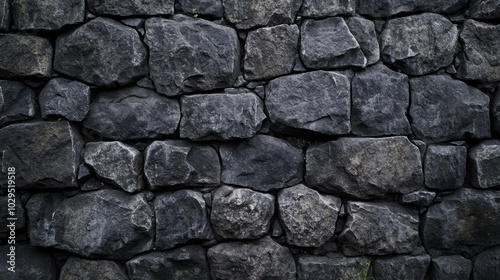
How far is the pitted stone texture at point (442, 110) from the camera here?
2.27 m

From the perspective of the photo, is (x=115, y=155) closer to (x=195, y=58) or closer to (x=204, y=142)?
(x=204, y=142)

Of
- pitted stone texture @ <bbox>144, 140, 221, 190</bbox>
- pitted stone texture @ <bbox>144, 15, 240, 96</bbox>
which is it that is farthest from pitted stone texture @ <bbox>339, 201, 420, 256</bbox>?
pitted stone texture @ <bbox>144, 15, 240, 96</bbox>

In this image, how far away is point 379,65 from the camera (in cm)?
228

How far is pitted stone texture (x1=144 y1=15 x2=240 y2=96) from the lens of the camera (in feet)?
7.17

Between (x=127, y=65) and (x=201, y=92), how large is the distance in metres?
0.45

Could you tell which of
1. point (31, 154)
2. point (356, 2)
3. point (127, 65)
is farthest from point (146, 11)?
point (356, 2)

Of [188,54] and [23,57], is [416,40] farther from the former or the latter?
[23,57]

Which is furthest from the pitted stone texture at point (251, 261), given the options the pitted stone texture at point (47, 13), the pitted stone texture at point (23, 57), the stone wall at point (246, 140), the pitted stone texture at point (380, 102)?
the pitted stone texture at point (47, 13)

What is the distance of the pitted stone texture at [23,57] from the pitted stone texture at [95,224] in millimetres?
734

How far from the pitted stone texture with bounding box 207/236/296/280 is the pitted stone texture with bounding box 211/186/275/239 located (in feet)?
0.21

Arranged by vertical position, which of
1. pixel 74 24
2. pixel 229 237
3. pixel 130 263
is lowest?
A: pixel 130 263

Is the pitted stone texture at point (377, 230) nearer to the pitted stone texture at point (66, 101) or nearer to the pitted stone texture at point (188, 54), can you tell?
the pitted stone texture at point (188, 54)

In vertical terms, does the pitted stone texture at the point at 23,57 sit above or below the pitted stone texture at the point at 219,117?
above

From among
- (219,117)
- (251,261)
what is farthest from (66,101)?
(251,261)
